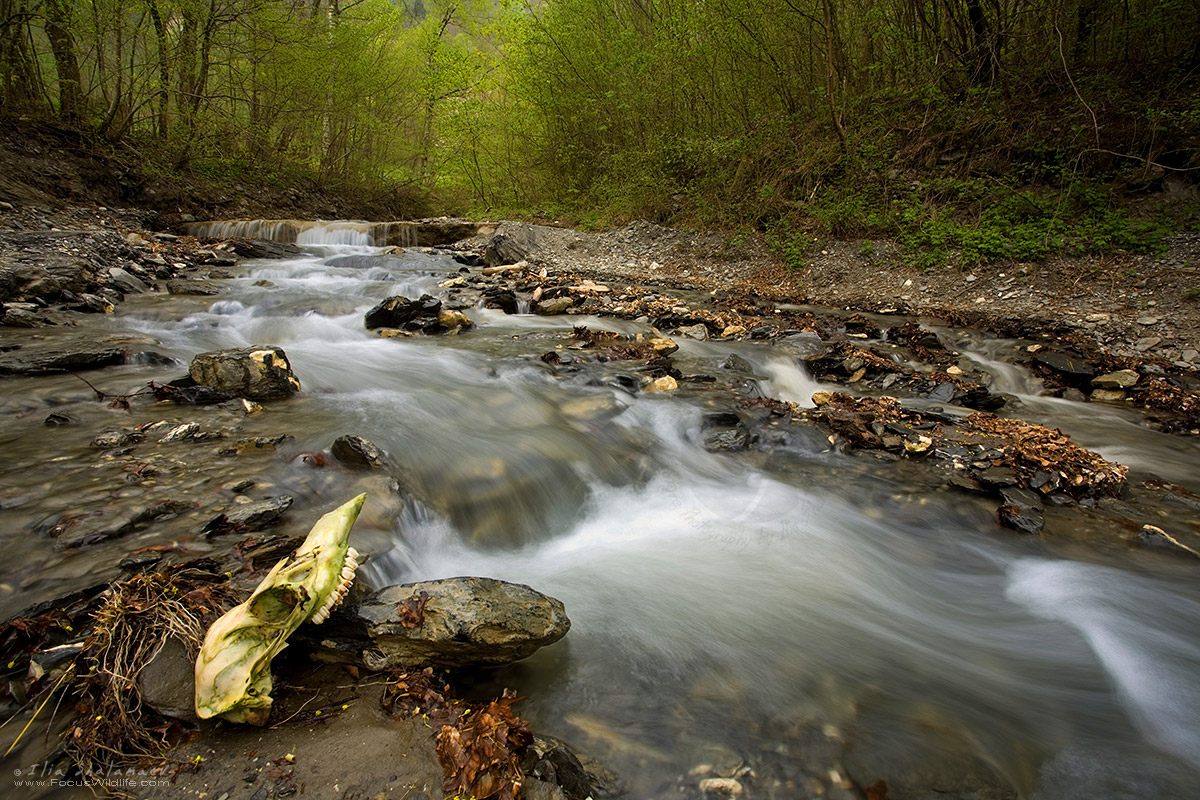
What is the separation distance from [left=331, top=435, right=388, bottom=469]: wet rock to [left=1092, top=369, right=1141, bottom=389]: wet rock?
730cm

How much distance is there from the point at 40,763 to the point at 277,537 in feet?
3.51

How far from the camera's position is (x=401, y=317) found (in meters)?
7.57

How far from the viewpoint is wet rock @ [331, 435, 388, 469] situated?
3393mm

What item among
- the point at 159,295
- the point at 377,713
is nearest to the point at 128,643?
the point at 377,713

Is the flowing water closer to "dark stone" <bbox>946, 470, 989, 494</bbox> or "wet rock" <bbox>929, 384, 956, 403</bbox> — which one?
"dark stone" <bbox>946, 470, 989, 494</bbox>

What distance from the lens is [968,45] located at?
10.4m

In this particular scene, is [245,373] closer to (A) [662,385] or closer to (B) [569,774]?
(A) [662,385]

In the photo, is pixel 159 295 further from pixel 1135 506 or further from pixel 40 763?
pixel 1135 506

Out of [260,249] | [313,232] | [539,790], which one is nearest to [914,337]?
[539,790]

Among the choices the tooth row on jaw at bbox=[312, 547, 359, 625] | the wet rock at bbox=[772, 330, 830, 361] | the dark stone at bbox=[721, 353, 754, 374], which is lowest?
the tooth row on jaw at bbox=[312, 547, 359, 625]

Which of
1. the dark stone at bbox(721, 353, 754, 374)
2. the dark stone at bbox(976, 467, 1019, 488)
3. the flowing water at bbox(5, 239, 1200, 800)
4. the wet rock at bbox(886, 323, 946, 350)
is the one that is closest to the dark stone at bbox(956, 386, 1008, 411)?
the flowing water at bbox(5, 239, 1200, 800)

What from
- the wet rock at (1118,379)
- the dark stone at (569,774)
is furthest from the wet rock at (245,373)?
the wet rock at (1118,379)

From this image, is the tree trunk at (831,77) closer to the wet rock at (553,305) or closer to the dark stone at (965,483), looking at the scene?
the wet rock at (553,305)

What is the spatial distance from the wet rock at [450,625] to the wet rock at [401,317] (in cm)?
584
